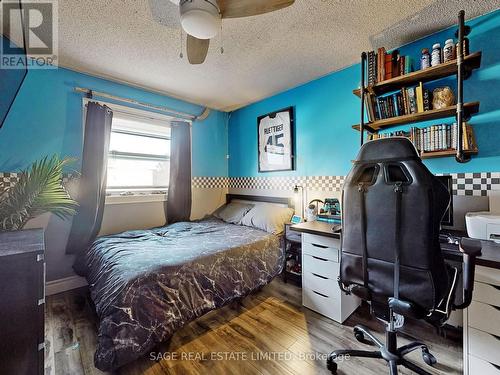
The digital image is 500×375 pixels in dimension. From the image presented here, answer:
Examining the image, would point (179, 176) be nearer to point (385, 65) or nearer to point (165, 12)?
point (165, 12)

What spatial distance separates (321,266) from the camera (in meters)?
1.97

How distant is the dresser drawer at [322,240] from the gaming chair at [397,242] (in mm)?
574

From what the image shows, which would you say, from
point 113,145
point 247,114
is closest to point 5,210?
point 113,145

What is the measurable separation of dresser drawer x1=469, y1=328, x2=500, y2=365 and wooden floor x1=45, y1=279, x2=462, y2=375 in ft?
0.95

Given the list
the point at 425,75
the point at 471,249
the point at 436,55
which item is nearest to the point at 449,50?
the point at 436,55

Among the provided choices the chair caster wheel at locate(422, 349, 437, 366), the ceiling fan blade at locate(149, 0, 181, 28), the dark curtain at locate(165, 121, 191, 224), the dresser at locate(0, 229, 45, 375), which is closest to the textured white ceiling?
the ceiling fan blade at locate(149, 0, 181, 28)

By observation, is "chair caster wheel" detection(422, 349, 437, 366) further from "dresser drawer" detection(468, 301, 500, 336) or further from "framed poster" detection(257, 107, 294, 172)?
"framed poster" detection(257, 107, 294, 172)

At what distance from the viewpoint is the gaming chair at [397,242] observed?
102 centimetres

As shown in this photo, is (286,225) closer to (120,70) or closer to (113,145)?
(113,145)

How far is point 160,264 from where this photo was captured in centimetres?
159

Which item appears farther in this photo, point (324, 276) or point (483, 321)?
point (324, 276)

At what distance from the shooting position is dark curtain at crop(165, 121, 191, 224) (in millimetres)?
3228

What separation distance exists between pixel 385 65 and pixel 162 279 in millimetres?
2576

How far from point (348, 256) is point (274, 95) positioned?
8.75ft
